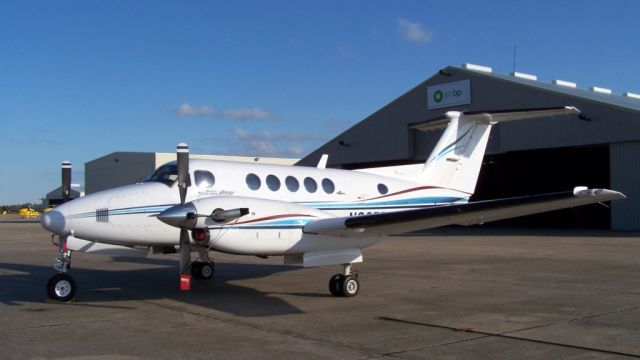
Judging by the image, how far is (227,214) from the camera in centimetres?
970

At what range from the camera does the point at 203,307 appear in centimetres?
1016

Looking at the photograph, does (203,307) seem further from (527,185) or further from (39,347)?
(527,185)

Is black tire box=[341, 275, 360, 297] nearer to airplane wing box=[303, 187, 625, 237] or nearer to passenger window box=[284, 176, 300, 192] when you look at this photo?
airplane wing box=[303, 187, 625, 237]

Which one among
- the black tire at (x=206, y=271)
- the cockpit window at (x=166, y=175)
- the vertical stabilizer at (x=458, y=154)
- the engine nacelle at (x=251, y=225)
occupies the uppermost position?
the vertical stabilizer at (x=458, y=154)

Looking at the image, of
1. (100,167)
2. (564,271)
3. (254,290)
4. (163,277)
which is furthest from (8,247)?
(100,167)

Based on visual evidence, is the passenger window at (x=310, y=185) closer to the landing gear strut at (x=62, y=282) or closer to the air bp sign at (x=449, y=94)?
the landing gear strut at (x=62, y=282)

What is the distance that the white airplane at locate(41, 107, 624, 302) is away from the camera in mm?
9664

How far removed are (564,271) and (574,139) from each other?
19663mm

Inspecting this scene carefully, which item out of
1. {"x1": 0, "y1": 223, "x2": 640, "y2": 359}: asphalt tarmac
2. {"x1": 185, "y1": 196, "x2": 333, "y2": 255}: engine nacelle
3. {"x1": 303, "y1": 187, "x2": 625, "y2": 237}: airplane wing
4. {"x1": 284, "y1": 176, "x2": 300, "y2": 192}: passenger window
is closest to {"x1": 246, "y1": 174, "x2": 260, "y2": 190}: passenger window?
{"x1": 284, "y1": 176, "x2": 300, "y2": 192}: passenger window

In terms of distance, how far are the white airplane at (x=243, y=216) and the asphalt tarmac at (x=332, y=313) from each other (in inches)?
33.3

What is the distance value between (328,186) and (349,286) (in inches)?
99.9

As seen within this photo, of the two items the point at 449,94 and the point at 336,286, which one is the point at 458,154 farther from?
the point at 449,94

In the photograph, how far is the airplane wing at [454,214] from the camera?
8.33m

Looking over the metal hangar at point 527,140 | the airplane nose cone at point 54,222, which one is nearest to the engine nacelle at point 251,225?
the airplane nose cone at point 54,222
